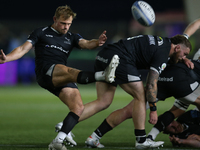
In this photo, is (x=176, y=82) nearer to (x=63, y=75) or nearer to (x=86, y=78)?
(x=86, y=78)

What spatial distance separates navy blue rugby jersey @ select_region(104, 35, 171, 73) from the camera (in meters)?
5.55

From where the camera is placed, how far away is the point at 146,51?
560 centimetres

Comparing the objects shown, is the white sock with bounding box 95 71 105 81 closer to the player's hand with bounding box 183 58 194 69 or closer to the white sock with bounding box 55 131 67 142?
the white sock with bounding box 55 131 67 142

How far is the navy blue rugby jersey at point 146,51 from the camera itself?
18.2ft

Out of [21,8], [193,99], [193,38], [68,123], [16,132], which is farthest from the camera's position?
[21,8]

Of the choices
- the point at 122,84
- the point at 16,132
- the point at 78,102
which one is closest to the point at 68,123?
the point at 78,102

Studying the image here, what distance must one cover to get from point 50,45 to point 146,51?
159 cm

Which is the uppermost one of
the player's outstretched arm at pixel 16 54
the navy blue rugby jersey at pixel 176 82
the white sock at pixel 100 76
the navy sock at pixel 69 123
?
the player's outstretched arm at pixel 16 54

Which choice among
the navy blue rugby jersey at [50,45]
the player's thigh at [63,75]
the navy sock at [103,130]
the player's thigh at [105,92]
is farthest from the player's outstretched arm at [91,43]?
the navy sock at [103,130]

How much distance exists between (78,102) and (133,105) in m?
0.78

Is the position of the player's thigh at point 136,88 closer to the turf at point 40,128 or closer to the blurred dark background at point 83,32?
the turf at point 40,128

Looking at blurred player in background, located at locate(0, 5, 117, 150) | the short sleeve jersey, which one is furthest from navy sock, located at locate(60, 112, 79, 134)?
the short sleeve jersey

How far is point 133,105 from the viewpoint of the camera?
18.6 ft

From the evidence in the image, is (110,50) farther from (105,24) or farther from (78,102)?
(105,24)
